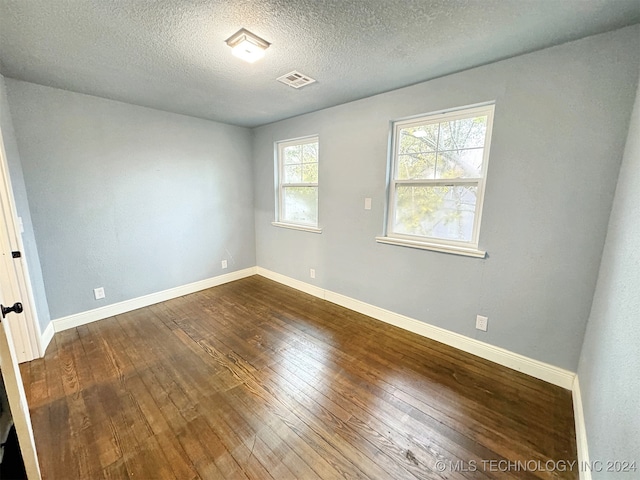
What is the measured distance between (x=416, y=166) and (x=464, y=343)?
5.49 ft

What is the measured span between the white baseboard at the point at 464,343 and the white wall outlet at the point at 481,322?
0.12m

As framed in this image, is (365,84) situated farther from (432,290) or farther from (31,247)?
(31,247)

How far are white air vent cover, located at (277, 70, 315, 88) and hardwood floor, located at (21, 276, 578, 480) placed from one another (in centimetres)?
234

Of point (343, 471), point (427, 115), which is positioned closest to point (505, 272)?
point (427, 115)

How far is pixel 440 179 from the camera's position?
91.6 inches

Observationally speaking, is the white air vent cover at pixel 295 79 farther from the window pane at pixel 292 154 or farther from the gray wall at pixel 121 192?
the gray wall at pixel 121 192

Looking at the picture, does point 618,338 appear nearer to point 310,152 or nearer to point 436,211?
point 436,211

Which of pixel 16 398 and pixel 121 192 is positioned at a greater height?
pixel 121 192

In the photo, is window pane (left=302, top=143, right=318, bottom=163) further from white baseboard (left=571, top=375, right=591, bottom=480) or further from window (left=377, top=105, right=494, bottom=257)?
white baseboard (left=571, top=375, right=591, bottom=480)

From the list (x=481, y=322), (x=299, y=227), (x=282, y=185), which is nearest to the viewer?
(x=481, y=322)

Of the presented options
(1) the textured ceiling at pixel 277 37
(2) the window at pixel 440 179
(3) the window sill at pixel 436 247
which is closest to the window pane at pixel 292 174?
(1) the textured ceiling at pixel 277 37

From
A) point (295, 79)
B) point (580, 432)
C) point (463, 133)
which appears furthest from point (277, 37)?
point (580, 432)

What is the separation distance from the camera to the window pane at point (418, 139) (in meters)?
2.36

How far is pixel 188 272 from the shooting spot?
3.54 metres
